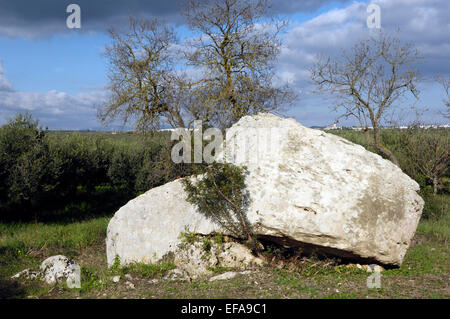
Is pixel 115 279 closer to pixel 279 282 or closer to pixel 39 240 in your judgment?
pixel 279 282

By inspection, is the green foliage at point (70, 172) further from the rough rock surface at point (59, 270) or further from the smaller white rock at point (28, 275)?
the smaller white rock at point (28, 275)

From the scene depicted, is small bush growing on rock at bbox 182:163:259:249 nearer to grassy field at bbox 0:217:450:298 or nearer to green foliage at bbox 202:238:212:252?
green foliage at bbox 202:238:212:252

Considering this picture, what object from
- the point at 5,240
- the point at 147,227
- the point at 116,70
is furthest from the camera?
the point at 116,70

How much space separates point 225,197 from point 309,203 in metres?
1.88

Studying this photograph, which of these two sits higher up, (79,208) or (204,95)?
(204,95)

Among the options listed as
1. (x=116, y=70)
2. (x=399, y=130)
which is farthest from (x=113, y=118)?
(x=399, y=130)

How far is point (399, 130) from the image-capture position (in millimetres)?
23656

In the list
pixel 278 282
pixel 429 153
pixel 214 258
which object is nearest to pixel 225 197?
pixel 214 258

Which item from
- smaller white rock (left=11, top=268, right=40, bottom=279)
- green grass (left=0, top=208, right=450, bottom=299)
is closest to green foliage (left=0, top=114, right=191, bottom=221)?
green grass (left=0, top=208, right=450, bottom=299)

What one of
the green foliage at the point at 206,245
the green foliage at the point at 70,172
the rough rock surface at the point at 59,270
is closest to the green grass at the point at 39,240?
the green foliage at the point at 70,172

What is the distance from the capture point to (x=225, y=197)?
28.8 feet

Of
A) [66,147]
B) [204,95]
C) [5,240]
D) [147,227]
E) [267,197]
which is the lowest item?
[5,240]
